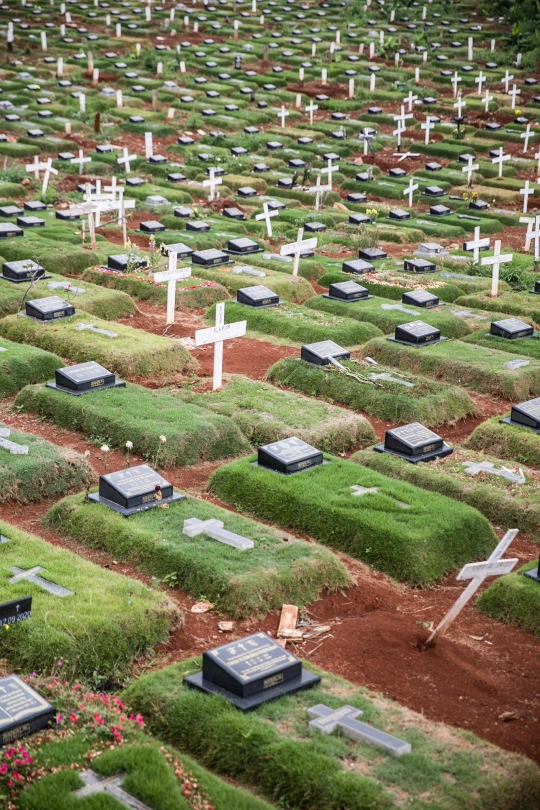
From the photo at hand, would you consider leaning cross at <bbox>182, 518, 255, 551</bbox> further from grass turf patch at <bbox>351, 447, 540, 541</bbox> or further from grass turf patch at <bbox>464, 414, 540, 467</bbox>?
grass turf patch at <bbox>464, 414, 540, 467</bbox>

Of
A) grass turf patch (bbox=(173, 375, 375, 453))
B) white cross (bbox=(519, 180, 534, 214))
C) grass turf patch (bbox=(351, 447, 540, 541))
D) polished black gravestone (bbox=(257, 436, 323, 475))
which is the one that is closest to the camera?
grass turf patch (bbox=(351, 447, 540, 541))

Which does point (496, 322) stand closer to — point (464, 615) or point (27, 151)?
point (464, 615)

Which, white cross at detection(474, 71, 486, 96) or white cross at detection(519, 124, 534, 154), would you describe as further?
white cross at detection(474, 71, 486, 96)

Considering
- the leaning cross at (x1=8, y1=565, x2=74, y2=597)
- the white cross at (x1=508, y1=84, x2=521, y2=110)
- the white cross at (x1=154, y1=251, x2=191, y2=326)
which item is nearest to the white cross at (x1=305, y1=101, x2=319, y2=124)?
the white cross at (x1=508, y1=84, x2=521, y2=110)

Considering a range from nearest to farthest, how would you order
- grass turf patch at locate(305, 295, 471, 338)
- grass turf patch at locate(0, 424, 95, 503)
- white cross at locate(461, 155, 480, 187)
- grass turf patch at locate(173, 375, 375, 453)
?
grass turf patch at locate(0, 424, 95, 503)
grass turf patch at locate(173, 375, 375, 453)
grass turf patch at locate(305, 295, 471, 338)
white cross at locate(461, 155, 480, 187)

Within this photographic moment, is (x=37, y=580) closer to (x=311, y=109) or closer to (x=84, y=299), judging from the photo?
(x=84, y=299)

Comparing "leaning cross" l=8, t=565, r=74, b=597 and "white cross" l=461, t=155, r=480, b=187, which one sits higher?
"white cross" l=461, t=155, r=480, b=187

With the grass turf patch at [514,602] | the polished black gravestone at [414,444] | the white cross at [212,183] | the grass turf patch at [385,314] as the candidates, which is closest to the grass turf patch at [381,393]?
the polished black gravestone at [414,444]
